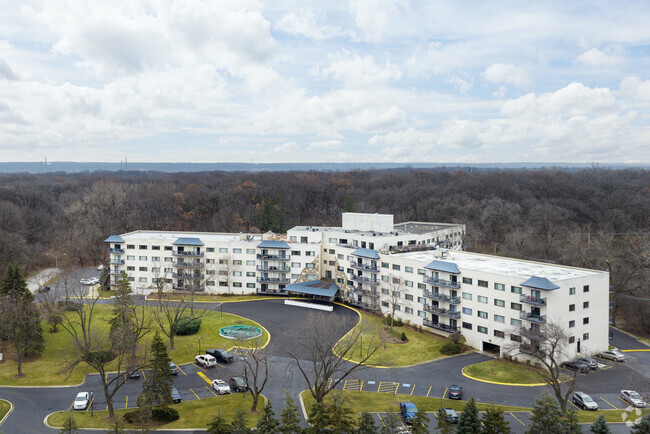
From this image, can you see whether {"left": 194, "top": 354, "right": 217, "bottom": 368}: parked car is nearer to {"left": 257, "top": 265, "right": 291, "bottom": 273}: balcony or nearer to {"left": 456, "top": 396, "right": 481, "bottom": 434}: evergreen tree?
{"left": 456, "top": 396, "right": 481, "bottom": 434}: evergreen tree

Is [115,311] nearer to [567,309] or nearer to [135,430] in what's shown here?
[135,430]

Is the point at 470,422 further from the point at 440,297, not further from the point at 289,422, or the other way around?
the point at 440,297

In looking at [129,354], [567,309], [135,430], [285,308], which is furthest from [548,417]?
[285,308]

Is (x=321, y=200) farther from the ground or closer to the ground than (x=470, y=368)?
farther from the ground

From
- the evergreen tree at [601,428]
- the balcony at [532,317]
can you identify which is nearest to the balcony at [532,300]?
the balcony at [532,317]

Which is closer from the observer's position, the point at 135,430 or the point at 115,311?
the point at 135,430

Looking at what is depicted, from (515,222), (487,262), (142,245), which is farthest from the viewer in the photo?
(515,222)

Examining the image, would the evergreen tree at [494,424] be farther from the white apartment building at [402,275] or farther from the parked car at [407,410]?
the white apartment building at [402,275]

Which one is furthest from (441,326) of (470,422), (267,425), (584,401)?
(267,425)
